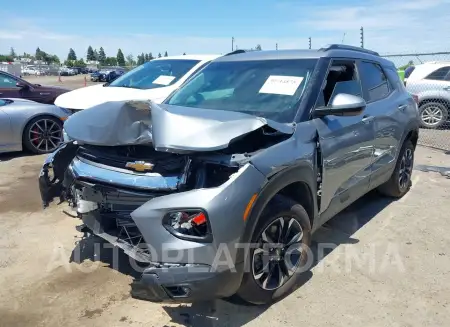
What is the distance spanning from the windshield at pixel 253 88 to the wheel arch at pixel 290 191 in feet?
1.52

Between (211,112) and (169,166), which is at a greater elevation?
(211,112)

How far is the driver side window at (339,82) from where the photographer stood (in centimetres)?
360

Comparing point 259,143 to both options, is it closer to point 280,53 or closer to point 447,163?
point 280,53

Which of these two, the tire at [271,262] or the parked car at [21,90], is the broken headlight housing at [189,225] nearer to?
the tire at [271,262]

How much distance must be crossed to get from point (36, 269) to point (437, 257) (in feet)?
11.9

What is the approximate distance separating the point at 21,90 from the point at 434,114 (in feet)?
34.3

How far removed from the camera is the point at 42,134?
7.70m

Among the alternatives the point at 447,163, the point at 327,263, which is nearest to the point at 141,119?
the point at 327,263

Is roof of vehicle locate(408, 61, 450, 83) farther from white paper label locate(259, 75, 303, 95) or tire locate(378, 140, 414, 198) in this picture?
white paper label locate(259, 75, 303, 95)

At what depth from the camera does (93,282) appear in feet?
11.3

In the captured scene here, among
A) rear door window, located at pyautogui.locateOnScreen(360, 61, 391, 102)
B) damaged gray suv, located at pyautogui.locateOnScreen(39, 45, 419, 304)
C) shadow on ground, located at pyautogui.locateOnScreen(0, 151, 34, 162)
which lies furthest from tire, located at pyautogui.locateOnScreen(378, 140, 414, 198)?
shadow on ground, located at pyautogui.locateOnScreen(0, 151, 34, 162)

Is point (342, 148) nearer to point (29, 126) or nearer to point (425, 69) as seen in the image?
point (29, 126)

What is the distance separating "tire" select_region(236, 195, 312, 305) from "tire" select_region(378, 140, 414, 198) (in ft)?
7.70

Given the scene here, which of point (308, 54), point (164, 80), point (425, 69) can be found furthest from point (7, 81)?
point (425, 69)
